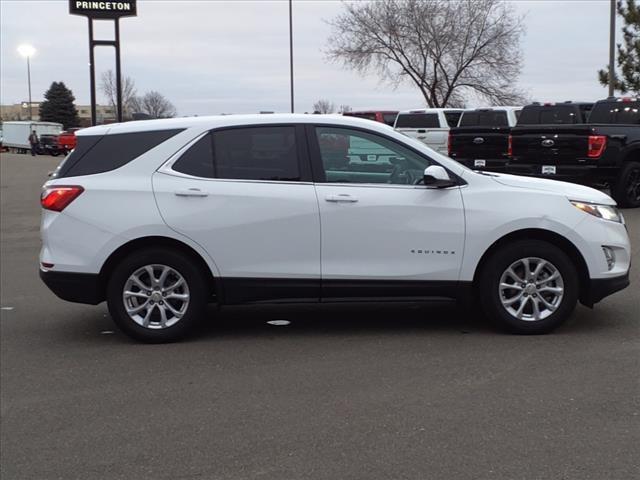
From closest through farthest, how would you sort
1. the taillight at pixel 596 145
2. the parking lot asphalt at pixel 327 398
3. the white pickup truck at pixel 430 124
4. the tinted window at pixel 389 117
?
the parking lot asphalt at pixel 327 398, the taillight at pixel 596 145, the white pickup truck at pixel 430 124, the tinted window at pixel 389 117

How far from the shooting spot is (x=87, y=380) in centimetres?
527

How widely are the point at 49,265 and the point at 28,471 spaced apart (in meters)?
2.48

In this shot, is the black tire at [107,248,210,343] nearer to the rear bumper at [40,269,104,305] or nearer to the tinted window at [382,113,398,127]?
the rear bumper at [40,269,104,305]

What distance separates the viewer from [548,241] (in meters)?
6.10

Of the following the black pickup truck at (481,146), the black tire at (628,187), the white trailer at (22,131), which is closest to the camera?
the black tire at (628,187)

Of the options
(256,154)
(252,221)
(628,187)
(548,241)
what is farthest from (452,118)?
(252,221)

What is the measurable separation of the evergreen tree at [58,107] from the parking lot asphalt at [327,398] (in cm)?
9689

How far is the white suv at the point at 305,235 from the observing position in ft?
19.5

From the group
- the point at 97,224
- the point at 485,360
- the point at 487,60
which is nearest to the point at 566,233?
the point at 485,360

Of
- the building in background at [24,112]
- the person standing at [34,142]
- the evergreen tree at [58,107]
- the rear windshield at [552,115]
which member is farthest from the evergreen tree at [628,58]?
the building in background at [24,112]

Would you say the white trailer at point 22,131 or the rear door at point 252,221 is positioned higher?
the white trailer at point 22,131

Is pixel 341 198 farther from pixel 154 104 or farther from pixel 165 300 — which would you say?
pixel 154 104

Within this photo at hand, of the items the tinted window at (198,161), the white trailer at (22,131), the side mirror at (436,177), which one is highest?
the white trailer at (22,131)

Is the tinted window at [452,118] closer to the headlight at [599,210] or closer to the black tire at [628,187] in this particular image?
the black tire at [628,187]
